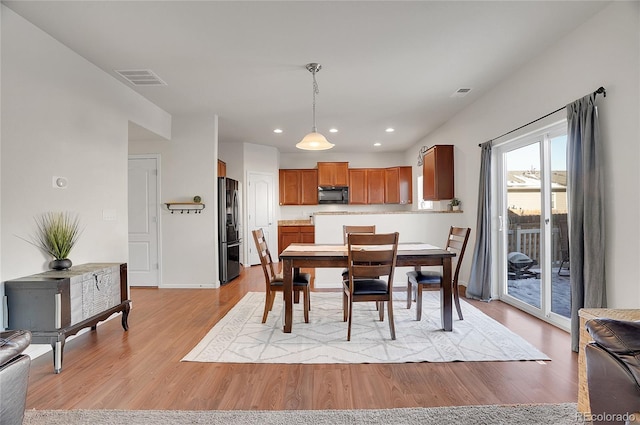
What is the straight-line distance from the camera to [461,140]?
16.1 feet

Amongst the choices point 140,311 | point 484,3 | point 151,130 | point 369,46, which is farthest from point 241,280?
point 484,3

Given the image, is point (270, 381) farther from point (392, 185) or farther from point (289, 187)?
point (392, 185)

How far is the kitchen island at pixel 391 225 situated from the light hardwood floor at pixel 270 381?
2.20 metres

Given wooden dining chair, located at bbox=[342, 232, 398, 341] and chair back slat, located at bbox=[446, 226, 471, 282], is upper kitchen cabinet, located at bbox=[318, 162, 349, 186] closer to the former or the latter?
chair back slat, located at bbox=[446, 226, 471, 282]

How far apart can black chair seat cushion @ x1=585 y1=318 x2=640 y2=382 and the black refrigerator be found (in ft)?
15.5

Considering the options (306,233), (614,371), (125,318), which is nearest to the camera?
(614,371)

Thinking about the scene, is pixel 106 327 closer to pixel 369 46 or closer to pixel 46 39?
pixel 46 39

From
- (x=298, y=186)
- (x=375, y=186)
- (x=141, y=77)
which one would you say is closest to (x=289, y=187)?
(x=298, y=186)

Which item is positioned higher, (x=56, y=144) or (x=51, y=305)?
(x=56, y=144)

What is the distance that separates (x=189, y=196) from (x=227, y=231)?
2.66 feet

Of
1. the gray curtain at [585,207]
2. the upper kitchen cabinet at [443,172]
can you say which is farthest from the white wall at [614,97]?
the upper kitchen cabinet at [443,172]

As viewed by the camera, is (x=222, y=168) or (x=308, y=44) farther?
(x=222, y=168)

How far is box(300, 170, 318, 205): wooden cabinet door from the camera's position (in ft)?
25.3

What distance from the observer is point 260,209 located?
7031mm
